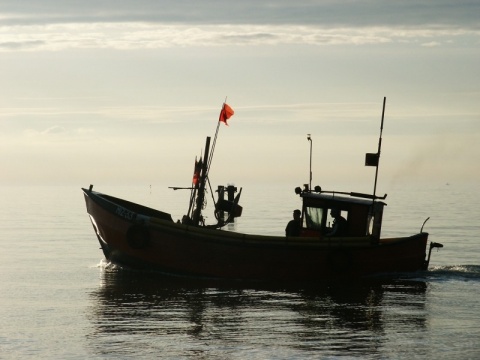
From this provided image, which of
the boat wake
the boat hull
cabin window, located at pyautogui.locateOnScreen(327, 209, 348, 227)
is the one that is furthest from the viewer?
the boat wake

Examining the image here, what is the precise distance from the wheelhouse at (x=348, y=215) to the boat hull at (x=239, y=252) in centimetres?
38

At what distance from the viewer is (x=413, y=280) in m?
29.8

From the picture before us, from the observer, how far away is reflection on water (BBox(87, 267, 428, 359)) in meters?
18.2

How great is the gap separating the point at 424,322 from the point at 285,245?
21.8 ft

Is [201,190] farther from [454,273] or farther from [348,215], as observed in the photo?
[454,273]

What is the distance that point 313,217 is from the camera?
28.8 m

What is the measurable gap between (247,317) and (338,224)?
23.9 feet

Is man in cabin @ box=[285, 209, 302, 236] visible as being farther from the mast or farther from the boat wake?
the boat wake

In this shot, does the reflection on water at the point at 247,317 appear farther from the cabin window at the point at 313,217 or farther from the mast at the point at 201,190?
the mast at the point at 201,190

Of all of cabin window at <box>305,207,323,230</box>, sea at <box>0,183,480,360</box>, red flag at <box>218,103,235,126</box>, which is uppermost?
red flag at <box>218,103,235,126</box>

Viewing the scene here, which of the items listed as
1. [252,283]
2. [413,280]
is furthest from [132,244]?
[413,280]

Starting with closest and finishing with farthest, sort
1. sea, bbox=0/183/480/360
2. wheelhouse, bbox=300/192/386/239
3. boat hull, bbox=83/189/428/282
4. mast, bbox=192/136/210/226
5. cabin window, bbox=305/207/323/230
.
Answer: sea, bbox=0/183/480/360
boat hull, bbox=83/189/428/282
wheelhouse, bbox=300/192/386/239
cabin window, bbox=305/207/323/230
mast, bbox=192/136/210/226

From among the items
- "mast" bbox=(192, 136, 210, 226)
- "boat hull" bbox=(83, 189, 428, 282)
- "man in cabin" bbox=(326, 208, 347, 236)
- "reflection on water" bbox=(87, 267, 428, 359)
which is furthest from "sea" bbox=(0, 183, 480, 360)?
"mast" bbox=(192, 136, 210, 226)

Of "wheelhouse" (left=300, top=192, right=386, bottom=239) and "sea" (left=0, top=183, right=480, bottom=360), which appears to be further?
"wheelhouse" (left=300, top=192, right=386, bottom=239)
